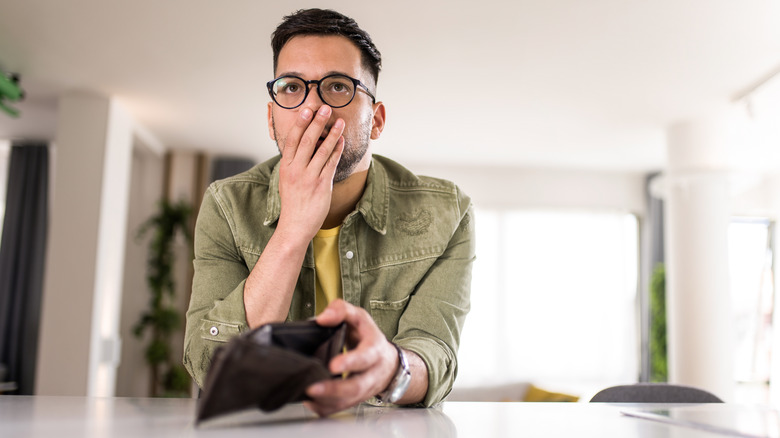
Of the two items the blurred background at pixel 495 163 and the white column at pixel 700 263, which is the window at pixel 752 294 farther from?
the white column at pixel 700 263

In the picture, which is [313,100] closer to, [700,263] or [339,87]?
[339,87]

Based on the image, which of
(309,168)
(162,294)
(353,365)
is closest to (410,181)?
(309,168)

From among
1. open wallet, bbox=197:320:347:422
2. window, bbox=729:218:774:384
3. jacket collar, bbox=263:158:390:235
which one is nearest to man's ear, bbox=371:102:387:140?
jacket collar, bbox=263:158:390:235

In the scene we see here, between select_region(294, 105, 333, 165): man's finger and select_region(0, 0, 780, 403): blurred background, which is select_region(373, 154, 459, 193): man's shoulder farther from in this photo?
select_region(0, 0, 780, 403): blurred background

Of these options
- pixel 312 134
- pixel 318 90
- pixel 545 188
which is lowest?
pixel 312 134

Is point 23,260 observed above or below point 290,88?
below

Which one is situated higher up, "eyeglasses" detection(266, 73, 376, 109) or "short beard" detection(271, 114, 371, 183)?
"eyeglasses" detection(266, 73, 376, 109)

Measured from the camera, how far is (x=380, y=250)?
4.66 ft

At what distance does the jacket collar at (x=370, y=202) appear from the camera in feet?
4.54

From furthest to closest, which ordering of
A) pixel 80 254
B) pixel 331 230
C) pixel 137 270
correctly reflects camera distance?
pixel 137 270 < pixel 80 254 < pixel 331 230

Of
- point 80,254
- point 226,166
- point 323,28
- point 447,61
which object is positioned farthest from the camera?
point 226,166

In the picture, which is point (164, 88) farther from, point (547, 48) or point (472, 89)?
point (547, 48)

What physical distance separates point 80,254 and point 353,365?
16.1ft

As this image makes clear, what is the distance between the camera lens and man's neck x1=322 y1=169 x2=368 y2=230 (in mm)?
1456
